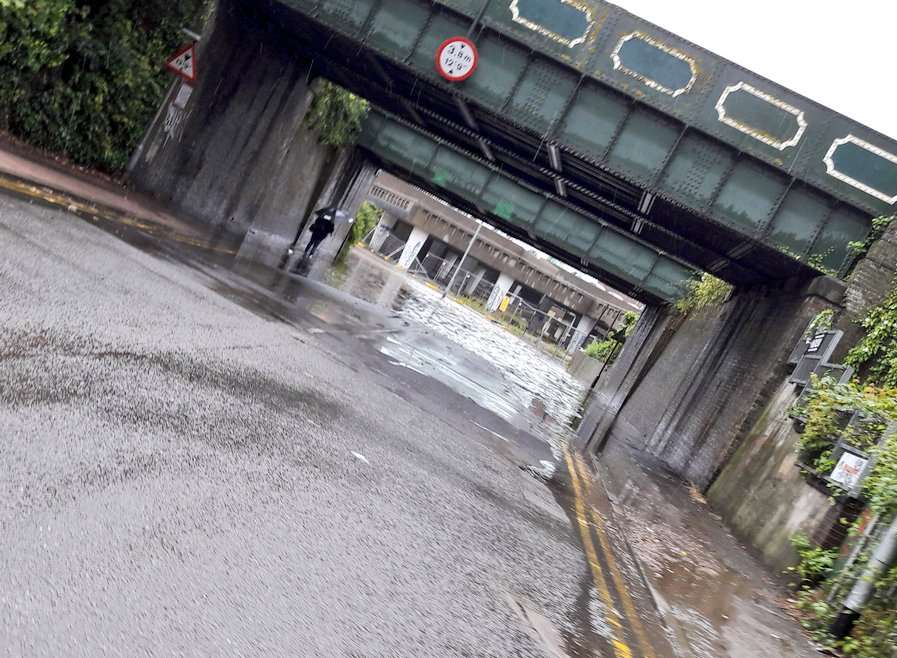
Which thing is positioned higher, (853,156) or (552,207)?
(853,156)

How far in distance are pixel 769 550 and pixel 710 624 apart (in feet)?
15.4

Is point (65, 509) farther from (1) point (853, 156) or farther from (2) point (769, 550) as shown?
(1) point (853, 156)

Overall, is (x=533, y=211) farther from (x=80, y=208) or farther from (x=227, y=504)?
(x=227, y=504)

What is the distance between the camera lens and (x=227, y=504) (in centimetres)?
501

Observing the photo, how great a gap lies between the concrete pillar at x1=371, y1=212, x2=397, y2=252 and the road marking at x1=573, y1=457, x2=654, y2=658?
7191cm

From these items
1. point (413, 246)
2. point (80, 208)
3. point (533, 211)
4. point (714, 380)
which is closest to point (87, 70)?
point (80, 208)

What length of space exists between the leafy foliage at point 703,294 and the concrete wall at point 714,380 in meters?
0.46

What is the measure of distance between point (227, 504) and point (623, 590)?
13.3ft

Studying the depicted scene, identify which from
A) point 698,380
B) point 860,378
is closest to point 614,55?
point 860,378

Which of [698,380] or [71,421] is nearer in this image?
[71,421]

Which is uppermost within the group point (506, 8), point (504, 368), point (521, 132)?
point (506, 8)

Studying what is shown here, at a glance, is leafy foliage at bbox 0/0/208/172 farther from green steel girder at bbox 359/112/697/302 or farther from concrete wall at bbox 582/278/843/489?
concrete wall at bbox 582/278/843/489

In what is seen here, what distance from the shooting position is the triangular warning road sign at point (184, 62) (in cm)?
1947

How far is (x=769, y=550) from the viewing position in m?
11.9
